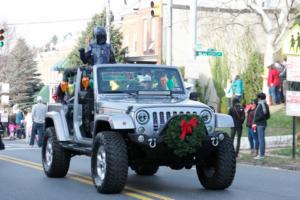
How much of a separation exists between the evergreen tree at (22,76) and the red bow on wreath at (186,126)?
5353 cm

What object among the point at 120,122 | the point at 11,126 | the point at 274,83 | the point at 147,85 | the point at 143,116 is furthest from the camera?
the point at 11,126

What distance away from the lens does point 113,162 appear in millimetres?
10898

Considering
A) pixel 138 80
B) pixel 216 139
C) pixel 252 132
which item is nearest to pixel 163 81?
pixel 138 80

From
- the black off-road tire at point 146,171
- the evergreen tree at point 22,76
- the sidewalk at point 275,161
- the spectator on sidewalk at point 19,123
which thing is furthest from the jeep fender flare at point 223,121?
the evergreen tree at point 22,76

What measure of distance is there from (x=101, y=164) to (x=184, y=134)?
1443 millimetres

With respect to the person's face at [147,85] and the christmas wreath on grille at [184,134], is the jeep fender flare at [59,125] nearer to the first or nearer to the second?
the person's face at [147,85]

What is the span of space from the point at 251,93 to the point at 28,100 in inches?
1287

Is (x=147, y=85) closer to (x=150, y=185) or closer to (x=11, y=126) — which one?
(x=150, y=185)

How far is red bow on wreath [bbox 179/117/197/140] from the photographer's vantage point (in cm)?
1088

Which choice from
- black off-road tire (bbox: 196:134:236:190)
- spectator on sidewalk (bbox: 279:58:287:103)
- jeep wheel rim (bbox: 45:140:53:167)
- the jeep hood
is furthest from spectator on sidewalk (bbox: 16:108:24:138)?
black off-road tire (bbox: 196:134:236:190)

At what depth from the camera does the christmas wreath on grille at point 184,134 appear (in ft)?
35.6

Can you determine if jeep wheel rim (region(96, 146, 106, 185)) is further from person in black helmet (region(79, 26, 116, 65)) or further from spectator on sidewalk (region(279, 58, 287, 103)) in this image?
spectator on sidewalk (region(279, 58, 287, 103))

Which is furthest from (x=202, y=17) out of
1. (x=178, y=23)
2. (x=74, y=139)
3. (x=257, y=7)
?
(x=74, y=139)

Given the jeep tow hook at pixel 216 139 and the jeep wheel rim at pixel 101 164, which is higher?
the jeep tow hook at pixel 216 139
